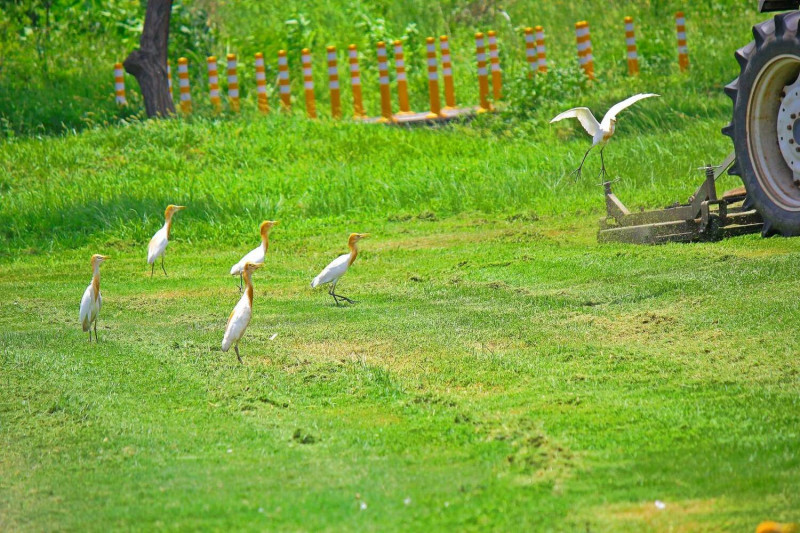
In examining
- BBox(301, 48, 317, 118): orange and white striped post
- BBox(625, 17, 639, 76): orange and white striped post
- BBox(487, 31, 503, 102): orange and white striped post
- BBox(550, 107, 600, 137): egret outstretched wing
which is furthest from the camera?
BBox(487, 31, 503, 102): orange and white striped post

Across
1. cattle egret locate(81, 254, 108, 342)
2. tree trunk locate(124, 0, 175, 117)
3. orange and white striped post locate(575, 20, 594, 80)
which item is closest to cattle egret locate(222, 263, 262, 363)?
cattle egret locate(81, 254, 108, 342)

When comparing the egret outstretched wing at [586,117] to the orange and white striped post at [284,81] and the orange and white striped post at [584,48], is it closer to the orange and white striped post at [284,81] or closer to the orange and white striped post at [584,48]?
the orange and white striped post at [584,48]

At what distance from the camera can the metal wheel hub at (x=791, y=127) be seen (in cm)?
881

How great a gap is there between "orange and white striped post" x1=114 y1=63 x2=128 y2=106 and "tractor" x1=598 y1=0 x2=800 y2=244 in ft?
47.8

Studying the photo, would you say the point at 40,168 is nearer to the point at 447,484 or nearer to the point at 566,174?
the point at 566,174

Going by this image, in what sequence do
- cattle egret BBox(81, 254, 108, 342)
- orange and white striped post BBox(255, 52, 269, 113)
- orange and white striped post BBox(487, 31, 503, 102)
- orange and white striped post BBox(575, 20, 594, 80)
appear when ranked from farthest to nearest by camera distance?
orange and white striped post BBox(487, 31, 503, 102) → orange and white striped post BBox(255, 52, 269, 113) → orange and white striped post BBox(575, 20, 594, 80) → cattle egret BBox(81, 254, 108, 342)

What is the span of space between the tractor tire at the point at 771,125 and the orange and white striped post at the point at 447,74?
13762 millimetres

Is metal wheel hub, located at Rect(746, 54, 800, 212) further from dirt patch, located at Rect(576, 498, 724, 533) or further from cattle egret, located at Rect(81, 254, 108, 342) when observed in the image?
cattle egret, located at Rect(81, 254, 108, 342)

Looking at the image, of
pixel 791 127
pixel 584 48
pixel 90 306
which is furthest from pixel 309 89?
pixel 791 127

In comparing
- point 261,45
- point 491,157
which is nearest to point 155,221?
point 491,157

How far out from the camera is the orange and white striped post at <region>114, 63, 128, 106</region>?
72.6 ft

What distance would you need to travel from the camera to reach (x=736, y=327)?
7.22m

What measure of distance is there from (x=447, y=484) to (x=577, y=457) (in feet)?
2.08

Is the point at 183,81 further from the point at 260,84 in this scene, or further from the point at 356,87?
the point at 356,87
